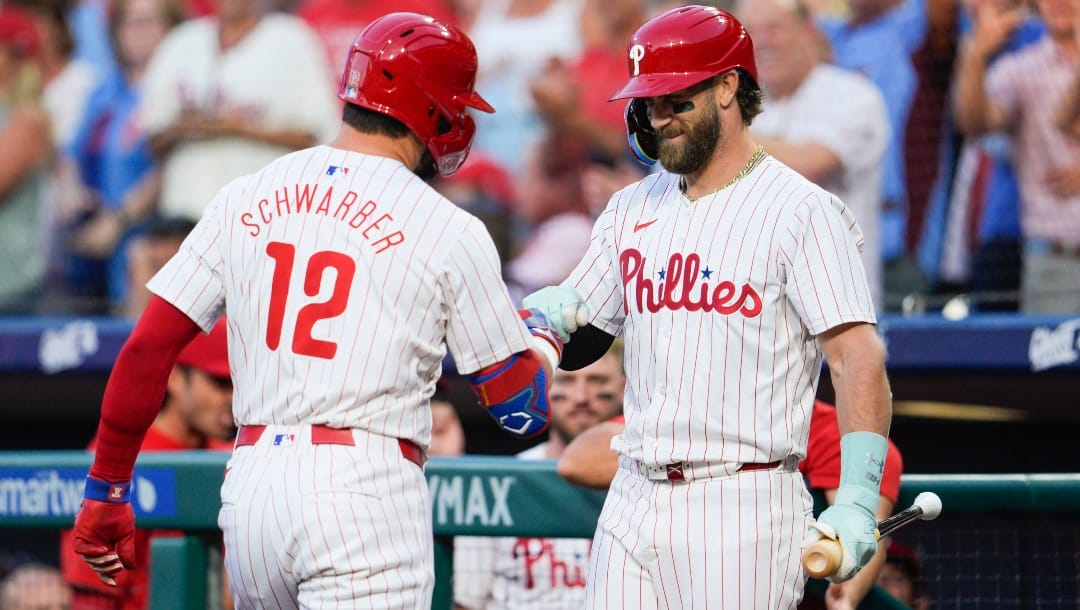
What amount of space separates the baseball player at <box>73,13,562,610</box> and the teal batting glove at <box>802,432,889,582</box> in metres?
0.49

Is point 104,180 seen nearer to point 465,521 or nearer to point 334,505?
point 465,521

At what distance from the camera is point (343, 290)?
2.14 meters

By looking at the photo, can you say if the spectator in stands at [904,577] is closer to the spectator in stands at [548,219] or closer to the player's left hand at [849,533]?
the player's left hand at [849,533]

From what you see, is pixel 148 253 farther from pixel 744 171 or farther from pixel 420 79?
pixel 744 171

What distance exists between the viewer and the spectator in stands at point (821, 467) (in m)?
2.63

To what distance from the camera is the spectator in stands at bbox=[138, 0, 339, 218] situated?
5.57 m

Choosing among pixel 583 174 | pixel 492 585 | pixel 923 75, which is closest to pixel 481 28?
pixel 583 174

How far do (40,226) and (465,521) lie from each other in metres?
4.01

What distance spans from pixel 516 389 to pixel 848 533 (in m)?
0.56

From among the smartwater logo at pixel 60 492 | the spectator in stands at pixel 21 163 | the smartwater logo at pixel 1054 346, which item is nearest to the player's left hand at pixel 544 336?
the smartwater logo at pixel 60 492

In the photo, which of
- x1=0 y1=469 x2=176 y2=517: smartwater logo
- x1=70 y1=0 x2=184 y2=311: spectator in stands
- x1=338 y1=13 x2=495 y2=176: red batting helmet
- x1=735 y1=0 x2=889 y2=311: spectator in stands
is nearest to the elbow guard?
x1=338 y1=13 x2=495 y2=176: red batting helmet

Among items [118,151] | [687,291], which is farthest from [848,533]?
[118,151]

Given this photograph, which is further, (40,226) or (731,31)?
(40,226)

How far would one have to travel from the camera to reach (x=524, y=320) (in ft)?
7.99
